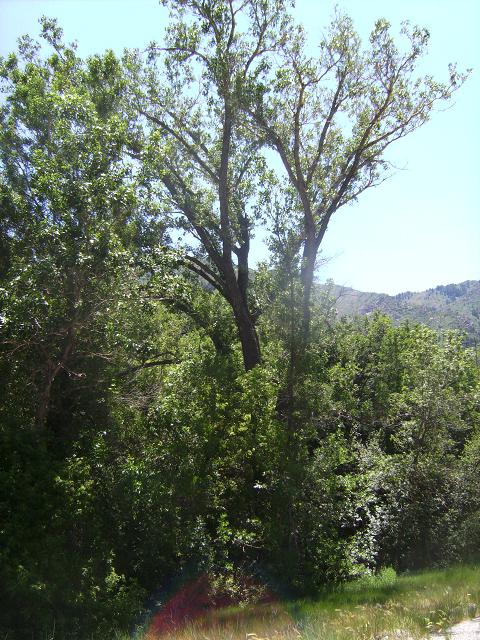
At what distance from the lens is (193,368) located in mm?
12922

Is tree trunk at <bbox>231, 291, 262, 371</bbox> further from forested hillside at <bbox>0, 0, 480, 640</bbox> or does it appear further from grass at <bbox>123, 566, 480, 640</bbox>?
grass at <bbox>123, 566, 480, 640</bbox>

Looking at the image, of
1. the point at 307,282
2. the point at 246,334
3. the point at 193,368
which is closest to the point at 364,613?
the point at 193,368

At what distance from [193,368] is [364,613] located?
21.4 ft

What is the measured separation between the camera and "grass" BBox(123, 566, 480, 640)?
6539 millimetres

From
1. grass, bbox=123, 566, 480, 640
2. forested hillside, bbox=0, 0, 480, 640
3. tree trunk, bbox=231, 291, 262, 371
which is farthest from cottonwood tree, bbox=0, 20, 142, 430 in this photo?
tree trunk, bbox=231, 291, 262, 371

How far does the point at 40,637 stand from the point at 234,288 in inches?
429

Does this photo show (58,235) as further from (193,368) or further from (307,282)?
(307,282)

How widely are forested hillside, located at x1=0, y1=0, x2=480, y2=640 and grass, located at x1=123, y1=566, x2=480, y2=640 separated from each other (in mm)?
1253

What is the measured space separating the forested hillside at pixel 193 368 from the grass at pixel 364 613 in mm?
1253

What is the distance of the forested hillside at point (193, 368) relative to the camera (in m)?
9.20

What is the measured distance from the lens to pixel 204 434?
472 inches

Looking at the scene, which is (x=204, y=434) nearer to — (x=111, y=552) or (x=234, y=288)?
(x=111, y=552)

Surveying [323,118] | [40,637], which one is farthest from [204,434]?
[323,118]

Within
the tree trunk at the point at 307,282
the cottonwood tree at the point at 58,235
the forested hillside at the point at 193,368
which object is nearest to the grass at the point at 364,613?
the forested hillside at the point at 193,368
